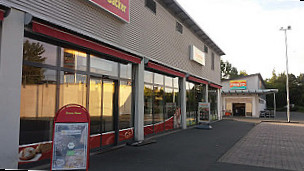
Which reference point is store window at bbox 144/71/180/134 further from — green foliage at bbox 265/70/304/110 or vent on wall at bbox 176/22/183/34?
green foliage at bbox 265/70/304/110

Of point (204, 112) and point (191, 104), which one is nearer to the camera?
point (204, 112)

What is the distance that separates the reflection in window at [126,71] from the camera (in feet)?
29.1

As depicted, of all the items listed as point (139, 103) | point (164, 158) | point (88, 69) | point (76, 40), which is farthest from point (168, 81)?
point (76, 40)

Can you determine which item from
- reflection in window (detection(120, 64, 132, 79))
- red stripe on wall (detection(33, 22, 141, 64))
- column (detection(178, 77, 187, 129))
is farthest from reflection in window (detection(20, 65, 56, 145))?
column (detection(178, 77, 187, 129))

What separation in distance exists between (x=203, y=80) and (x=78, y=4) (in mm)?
13448

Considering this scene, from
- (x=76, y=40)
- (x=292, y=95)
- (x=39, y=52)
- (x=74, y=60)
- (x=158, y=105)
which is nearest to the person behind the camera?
(x=39, y=52)

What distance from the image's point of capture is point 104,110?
307 inches

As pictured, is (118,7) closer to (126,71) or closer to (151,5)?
(126,71)

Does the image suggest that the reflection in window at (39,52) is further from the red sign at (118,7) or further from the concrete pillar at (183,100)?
the concrete pillar at (183,100)

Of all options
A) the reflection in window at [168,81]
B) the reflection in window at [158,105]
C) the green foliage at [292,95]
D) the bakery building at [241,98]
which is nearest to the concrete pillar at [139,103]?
the reflection in window at [158,105]

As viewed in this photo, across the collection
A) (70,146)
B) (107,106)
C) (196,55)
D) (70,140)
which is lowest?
(70,146)

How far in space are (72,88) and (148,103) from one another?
15.2 feet

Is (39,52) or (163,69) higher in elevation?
(163,69)

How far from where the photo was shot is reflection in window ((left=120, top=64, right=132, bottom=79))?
888 cm
